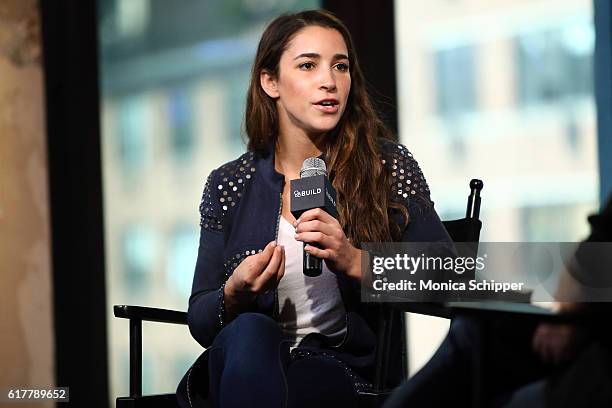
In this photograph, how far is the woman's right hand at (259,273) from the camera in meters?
1.72

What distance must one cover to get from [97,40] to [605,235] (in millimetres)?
2675

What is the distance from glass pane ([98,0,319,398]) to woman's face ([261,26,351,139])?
1.49 m

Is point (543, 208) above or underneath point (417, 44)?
underneath

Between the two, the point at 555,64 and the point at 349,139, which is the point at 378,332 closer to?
the point at 349,139

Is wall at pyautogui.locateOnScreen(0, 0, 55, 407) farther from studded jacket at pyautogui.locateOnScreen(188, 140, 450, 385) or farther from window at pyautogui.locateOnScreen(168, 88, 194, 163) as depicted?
studded jacket at pyautogui.locateOnScreen(188, 140, 450, 385)

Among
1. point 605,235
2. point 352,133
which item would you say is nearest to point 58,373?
point 352,133

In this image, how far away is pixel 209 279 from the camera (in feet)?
6.51

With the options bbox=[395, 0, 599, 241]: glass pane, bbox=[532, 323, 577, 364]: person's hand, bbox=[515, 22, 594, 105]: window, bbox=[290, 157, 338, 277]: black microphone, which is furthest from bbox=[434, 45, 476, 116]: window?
bbox=[532, 323, 577, 364]: person's hand

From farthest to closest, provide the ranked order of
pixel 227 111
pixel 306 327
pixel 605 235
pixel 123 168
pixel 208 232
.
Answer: pixel 123 168, pixel 227 111, pixel 208 232, pixel 306 327, pixel 605 235

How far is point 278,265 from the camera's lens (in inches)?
68.1

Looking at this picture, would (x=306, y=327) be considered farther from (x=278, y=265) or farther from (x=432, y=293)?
(x=432, y=293)

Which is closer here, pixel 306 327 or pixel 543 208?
pixel 306 327

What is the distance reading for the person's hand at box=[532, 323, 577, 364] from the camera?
1228 millimetres

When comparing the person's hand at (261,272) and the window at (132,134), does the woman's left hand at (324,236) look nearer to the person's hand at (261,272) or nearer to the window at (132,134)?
the person's hand at (261,272)
